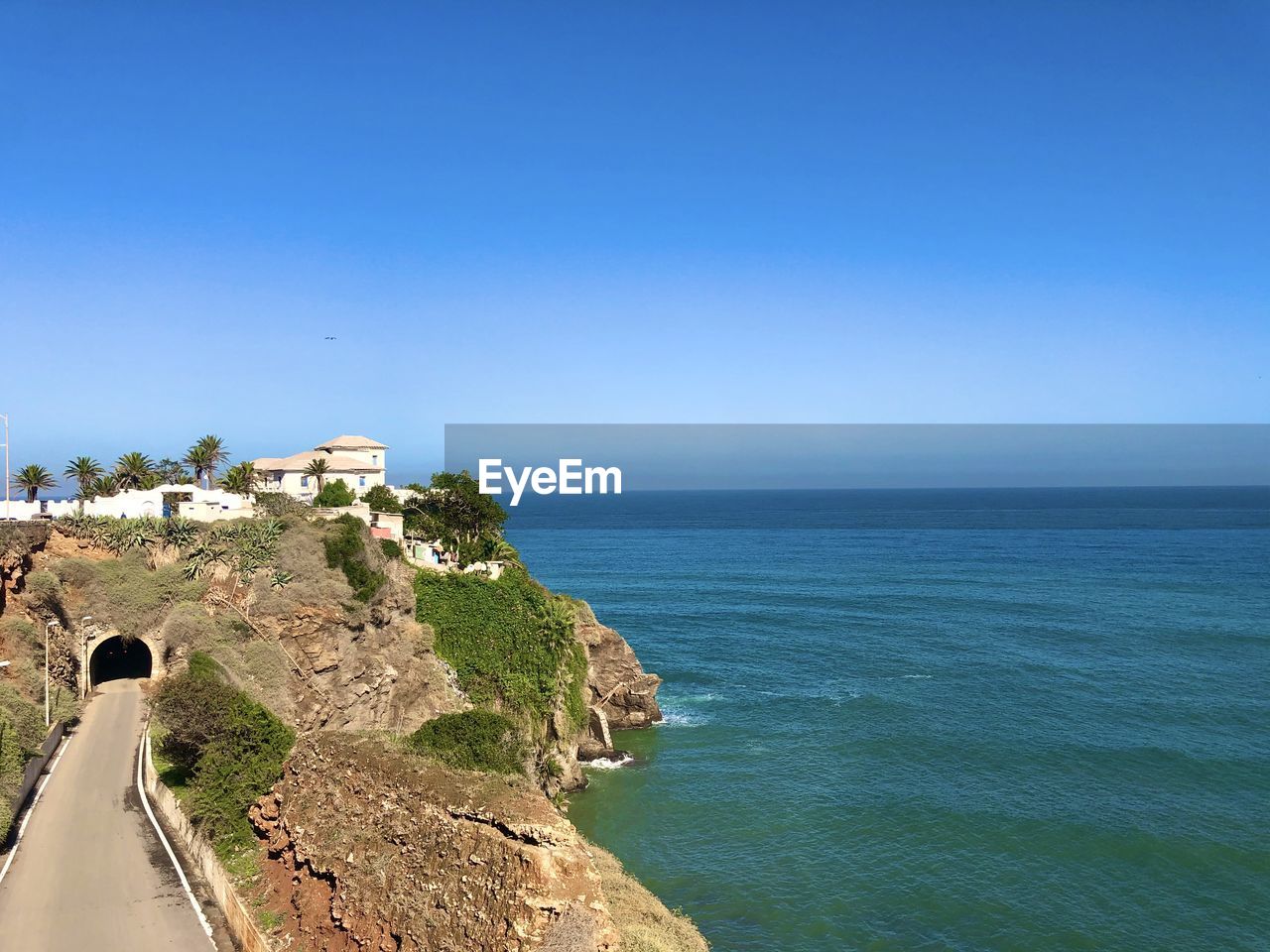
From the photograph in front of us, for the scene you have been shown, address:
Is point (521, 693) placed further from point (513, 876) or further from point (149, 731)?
point (513, 876)

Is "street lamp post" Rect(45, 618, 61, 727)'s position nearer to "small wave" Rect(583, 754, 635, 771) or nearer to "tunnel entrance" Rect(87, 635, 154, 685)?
"tunnel entrance" Rect(87, 635, 154, 685)

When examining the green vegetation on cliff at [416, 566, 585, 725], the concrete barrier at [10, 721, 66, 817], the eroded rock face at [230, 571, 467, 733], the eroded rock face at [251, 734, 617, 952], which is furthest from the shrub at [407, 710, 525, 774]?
the concrete barrier at [10, 721, 66, 817]

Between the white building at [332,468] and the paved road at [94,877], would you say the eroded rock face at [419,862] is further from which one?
the white building at [332,468]

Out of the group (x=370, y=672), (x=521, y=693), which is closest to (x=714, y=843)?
(x=521, y=693)

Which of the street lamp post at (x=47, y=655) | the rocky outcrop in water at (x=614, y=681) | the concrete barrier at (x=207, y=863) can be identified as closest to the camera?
the concrete barrier at (x=207, y=863)

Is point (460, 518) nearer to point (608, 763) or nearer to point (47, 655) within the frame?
point (608, 763)

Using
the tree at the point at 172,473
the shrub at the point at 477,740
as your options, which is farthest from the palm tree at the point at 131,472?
the shrub at the point at 477,740
